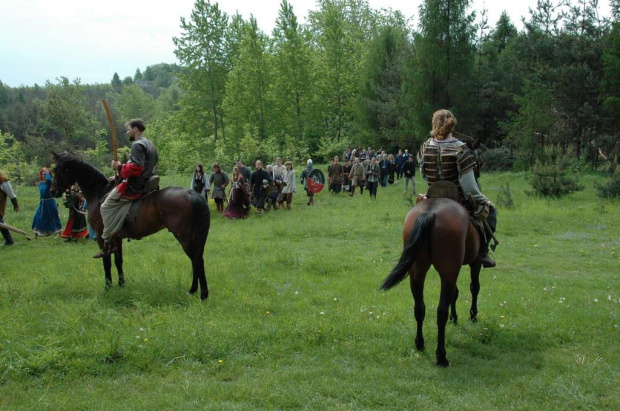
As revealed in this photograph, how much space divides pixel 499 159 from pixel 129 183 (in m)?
28.6

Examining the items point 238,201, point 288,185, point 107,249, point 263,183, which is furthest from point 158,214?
point 288,185

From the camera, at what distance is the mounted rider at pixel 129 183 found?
7406 mm

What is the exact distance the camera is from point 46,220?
44.4ft

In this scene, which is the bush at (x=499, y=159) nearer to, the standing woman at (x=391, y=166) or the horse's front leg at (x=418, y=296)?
the standing woman at (x=391, y=166)

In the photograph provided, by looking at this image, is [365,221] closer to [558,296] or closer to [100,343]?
[558,296]

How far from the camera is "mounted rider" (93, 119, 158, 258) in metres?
7.41

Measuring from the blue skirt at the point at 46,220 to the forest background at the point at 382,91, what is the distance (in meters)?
16.4

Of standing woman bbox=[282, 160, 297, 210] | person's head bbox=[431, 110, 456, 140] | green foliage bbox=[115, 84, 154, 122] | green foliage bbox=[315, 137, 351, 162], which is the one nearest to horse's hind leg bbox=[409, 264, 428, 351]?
person's head bbox=[431, 110, 456, 140]


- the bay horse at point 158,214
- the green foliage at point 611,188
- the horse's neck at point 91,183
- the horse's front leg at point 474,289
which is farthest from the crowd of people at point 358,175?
the horse's front leg at point 474,289

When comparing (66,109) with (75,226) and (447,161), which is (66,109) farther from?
(447,161)

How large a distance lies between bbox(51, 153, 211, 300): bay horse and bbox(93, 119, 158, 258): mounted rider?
0.45ft

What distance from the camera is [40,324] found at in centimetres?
592

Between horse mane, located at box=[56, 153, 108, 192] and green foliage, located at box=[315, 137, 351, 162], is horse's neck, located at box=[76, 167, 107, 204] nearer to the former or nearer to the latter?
horse mane, located at box=[56, 153, 108, 192]

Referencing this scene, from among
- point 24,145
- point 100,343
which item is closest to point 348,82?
point 24,145
